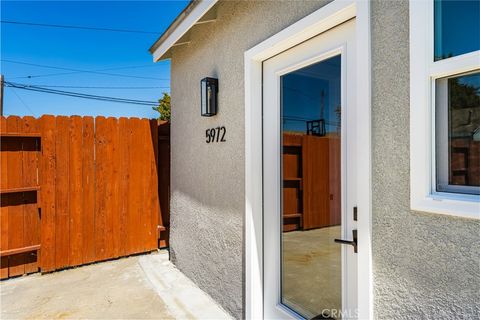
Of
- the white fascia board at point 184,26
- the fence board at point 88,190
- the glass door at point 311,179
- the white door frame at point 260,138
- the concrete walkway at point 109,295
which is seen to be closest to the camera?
the white door frame at point 260,138

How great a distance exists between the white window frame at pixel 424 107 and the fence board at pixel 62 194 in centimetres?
596

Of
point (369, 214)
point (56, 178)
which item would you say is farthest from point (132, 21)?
point (369, 214)

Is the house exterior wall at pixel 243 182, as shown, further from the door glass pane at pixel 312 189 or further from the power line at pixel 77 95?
the power line at pixel 77 95

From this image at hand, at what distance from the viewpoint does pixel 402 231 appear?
2000 millimetres

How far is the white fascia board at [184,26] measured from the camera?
400 centimetres

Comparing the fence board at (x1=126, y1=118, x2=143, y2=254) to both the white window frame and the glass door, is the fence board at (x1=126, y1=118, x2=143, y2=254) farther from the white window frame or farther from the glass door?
the white window frame

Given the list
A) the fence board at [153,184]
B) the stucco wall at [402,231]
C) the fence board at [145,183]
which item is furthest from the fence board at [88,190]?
the stucco wall at [402,231]

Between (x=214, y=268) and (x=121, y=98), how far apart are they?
87.4ft

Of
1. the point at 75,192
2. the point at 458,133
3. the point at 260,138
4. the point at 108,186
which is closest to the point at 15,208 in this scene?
the point at 75,192

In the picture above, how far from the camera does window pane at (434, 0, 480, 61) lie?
1718 mm

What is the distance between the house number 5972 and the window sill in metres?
2.73

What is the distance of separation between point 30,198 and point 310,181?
5380 mm

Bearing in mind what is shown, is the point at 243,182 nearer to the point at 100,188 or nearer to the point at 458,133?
the point at 458,133

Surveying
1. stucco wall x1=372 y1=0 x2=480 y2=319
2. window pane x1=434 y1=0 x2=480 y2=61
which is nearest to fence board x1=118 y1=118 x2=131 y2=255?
stucco wall x1=372 y1=0 x2=480 y2=319
